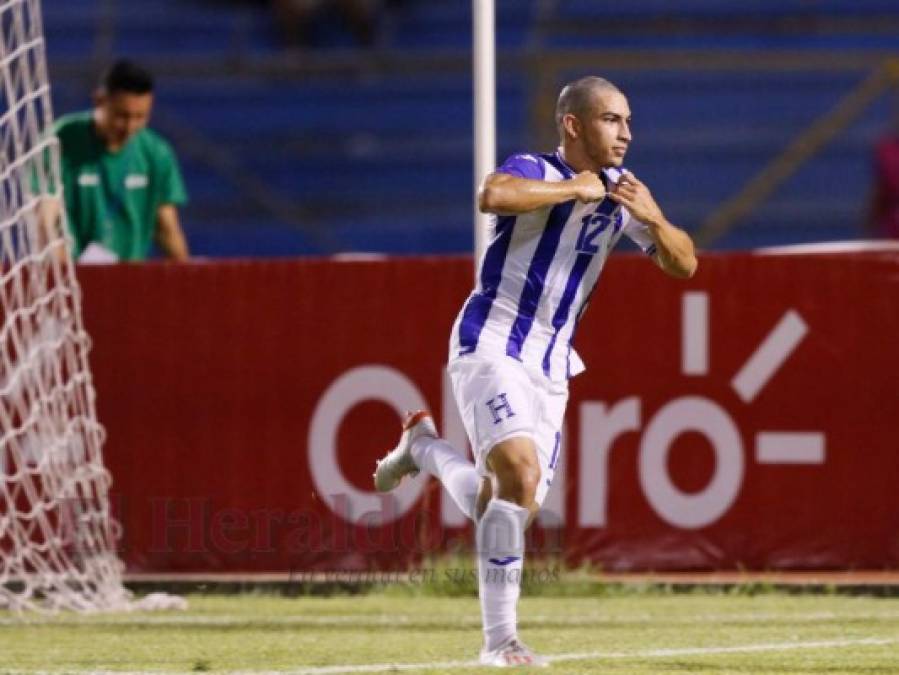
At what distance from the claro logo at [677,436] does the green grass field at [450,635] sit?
0.45 meters

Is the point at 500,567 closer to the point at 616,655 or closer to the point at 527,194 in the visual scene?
the point at 616,655

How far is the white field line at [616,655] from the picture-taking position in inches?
258

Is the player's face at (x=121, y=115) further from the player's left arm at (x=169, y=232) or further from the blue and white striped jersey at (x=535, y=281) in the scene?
the blue and white striped jersey at (x=535, y=281)

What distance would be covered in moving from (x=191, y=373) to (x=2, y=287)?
974mm

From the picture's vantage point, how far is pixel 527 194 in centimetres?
639

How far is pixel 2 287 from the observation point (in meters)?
9.35

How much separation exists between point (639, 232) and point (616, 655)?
138cm

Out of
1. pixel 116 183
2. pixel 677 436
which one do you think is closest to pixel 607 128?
pixel 677 436

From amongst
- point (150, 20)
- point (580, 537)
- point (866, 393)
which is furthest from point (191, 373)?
point (150, 20)

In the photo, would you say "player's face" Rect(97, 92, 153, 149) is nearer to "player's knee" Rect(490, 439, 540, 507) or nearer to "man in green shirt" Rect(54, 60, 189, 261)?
"man in green shirt" Rect(54, 60, 189, 261)

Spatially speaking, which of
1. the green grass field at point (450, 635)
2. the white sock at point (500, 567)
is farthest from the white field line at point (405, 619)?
the white sock at point (500, 567)

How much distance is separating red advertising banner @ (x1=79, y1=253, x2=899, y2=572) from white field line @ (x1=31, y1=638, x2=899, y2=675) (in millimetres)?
2100

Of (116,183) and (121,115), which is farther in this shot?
(116,183)

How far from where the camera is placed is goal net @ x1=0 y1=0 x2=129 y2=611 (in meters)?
8.93
